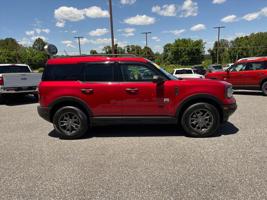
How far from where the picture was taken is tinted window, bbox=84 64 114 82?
216 inches

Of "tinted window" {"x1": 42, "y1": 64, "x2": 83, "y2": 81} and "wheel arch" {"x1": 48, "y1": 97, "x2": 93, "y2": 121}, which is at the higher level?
"tinted window" {"x1": 42, "y1": 64, "x2": 83, "y2": 81}

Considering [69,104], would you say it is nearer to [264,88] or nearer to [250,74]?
[250,74]

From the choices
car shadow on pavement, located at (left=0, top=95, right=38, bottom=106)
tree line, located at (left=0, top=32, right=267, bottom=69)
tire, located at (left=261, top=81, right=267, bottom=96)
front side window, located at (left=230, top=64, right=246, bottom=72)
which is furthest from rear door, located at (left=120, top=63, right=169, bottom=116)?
tree line, located at (left=0, top=32, right=267, bottom=69)

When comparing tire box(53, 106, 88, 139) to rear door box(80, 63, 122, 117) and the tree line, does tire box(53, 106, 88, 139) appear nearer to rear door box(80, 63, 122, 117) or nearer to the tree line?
rear door box(80, 63, 122, 117)

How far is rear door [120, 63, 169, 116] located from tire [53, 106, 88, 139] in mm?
971

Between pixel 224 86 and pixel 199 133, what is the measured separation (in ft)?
3.74

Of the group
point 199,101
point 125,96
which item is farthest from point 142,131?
point 199,101

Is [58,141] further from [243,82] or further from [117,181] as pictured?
[243,82]

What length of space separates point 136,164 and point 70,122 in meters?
2.22

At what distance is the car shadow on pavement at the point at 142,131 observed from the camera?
5738mm

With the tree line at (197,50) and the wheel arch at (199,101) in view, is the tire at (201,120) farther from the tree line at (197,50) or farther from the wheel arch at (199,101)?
the tree line at (197,50)

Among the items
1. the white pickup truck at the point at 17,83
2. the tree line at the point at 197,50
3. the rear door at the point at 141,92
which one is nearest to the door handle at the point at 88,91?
the rear door at the point at 141,92

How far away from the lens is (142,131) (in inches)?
238

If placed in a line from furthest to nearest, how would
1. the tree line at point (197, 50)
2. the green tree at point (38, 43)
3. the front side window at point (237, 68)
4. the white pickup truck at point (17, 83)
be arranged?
the green tree at point (38, 43), the tree line at point (197, 50), the front side window at point (237, 68), the white pickup truck at point (17, 83)
